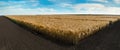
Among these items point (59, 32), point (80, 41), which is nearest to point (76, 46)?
point (80, 41)

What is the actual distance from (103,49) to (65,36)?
423 cm

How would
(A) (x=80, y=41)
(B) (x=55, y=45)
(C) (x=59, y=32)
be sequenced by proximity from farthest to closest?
1. (C) (x=59, y=32)
2. (A) (x=80, y=41)
3. (B) (x=55, y=45)

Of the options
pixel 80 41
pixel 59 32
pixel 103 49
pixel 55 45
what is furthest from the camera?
pixel 59 32

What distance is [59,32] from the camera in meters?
23.3

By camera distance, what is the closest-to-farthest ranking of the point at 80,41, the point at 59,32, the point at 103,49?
the point at 103,49
the point at 80,41
the point at 59,32

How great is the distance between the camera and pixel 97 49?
18.2 metres

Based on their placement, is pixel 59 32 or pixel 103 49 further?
pixel 59 32

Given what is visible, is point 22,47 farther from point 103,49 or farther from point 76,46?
point 103,49

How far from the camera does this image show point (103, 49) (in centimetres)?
1816

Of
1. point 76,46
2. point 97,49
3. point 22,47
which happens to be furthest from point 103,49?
point 22,47

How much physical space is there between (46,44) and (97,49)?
3911 mm

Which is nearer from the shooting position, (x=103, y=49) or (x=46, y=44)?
(x=103, y=49)

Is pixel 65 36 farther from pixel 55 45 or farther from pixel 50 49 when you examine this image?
pixel 50 49

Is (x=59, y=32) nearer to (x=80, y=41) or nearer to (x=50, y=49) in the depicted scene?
(x=80, y=41)
